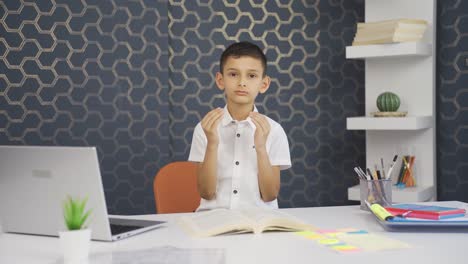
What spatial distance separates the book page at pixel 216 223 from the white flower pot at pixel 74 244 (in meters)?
0.38

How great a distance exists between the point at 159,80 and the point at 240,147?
4.51ft

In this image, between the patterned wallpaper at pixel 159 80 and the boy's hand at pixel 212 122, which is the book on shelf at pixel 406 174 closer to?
the patterned wallpaper at pixel 159 80

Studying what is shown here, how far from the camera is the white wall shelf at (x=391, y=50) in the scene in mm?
2994

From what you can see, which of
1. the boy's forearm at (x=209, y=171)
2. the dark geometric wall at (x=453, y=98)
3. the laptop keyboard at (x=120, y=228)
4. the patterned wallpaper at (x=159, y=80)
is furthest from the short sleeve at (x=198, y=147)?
the dark geometric wall at (x=453, y=98)

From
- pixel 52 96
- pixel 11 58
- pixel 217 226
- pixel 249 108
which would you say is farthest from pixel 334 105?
pixel 217 226

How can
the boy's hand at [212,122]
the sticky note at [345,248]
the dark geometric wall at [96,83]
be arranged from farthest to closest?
the dark geometric wall at [96,83] < the boy's hand at [212,122] < the sticky note at [345,248]

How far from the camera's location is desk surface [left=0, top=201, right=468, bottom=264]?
1.36 m

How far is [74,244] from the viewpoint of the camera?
129 centimetres

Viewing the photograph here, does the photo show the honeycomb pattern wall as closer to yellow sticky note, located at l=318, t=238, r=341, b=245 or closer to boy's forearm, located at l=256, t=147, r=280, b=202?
boy's forearm, located at l=256, t=147, r=280, b=202

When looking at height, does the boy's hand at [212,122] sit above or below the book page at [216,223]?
above

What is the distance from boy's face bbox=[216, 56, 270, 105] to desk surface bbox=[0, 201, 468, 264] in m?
0.62

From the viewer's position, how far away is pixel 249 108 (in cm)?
232

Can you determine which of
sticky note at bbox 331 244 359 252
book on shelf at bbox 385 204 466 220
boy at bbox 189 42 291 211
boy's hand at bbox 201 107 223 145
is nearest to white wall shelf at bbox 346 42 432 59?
boy at bbox 189 42 291 211

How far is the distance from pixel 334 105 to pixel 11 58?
1.89 m
